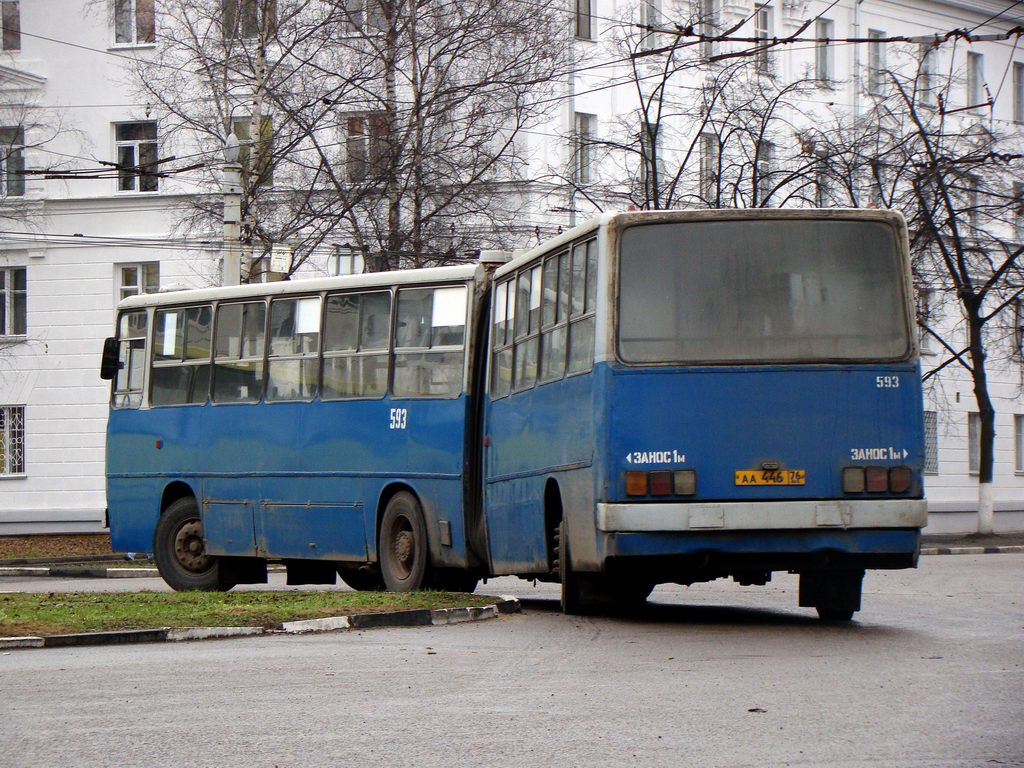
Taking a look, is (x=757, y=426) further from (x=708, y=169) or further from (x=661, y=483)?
(x=708, y=169)

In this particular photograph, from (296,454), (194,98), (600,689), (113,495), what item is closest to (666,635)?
(600,689)

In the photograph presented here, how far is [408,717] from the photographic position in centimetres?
855

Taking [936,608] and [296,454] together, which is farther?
[296,454]

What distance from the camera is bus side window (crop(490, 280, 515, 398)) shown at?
16.2m

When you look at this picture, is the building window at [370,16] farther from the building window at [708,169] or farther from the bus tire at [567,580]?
the bus tire at [567,580]

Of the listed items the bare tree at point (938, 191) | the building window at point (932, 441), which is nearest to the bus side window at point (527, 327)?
the bare tree at point (938, 191)

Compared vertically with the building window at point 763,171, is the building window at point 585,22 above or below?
above

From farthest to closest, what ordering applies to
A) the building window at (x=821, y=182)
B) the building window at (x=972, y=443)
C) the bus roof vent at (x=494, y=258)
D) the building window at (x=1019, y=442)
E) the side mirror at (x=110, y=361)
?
the building window at (x=1019, y=442), the building window at (x=972, y=443), the building window at (x=821, y=182), the side mirror at (x=110, y=361), the bus roof vent at (x=494, y=258)

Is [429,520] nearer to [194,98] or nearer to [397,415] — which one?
[397,415]

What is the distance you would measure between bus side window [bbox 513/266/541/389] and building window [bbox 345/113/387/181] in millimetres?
17935

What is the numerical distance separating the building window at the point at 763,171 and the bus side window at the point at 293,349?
15.1 m

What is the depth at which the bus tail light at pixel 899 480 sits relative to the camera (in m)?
13.3

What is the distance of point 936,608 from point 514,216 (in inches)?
830

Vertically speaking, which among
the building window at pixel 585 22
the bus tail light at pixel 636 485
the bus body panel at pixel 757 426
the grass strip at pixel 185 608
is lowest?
the grass strip at pixel 185 608
